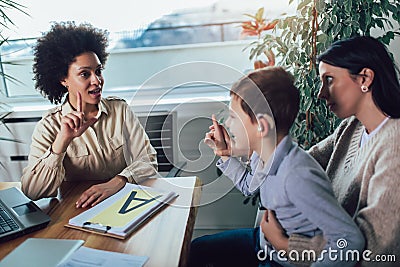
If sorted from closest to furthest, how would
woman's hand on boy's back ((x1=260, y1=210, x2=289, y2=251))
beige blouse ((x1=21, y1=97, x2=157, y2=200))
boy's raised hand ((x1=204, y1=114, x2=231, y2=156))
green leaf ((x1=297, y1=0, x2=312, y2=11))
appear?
1. woman's hand on boy's back ((x1=260, y1=210, x2=289, y2=251))
2. boy's raised hand ((x1=204, y1=114, x2=231, y2=156))
3. green leaf ((x1=297, y1=0, x2=312, y2=11))
4. beige blouse ((x1=21, y1=97, x2=157, y2=200))

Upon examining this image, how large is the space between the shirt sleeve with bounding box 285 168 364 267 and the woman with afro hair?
573 millimetres

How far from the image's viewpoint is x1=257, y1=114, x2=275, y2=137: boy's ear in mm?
976

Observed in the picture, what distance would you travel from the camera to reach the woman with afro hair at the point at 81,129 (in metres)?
1.35

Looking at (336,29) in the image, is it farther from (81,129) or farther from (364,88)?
(81,129)

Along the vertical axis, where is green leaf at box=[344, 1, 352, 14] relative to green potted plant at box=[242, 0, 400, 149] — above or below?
above

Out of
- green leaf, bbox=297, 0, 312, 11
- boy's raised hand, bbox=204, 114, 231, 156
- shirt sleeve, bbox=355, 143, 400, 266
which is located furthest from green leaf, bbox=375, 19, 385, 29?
boy's raised hand, bbox=204, 114, 231, 156

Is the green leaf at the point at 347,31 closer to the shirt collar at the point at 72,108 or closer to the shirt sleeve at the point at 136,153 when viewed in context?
the shirt sleeve at the point at 136,153

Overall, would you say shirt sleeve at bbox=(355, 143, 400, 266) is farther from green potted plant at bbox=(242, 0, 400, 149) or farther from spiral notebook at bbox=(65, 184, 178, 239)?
spiral notebook at bbox=(65, 184, 178, 239)

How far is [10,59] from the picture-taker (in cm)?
189

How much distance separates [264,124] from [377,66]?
305mm

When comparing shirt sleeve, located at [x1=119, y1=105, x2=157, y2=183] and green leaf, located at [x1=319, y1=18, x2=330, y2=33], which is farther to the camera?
shirt sleeve, located at [x1=119, y1=105, x2=157, y2=183]

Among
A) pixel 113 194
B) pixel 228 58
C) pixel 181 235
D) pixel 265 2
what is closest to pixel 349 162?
pixel 181 235

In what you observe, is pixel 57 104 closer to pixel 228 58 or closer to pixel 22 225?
pixel 22 225

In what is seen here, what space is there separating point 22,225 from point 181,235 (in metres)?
0.50
